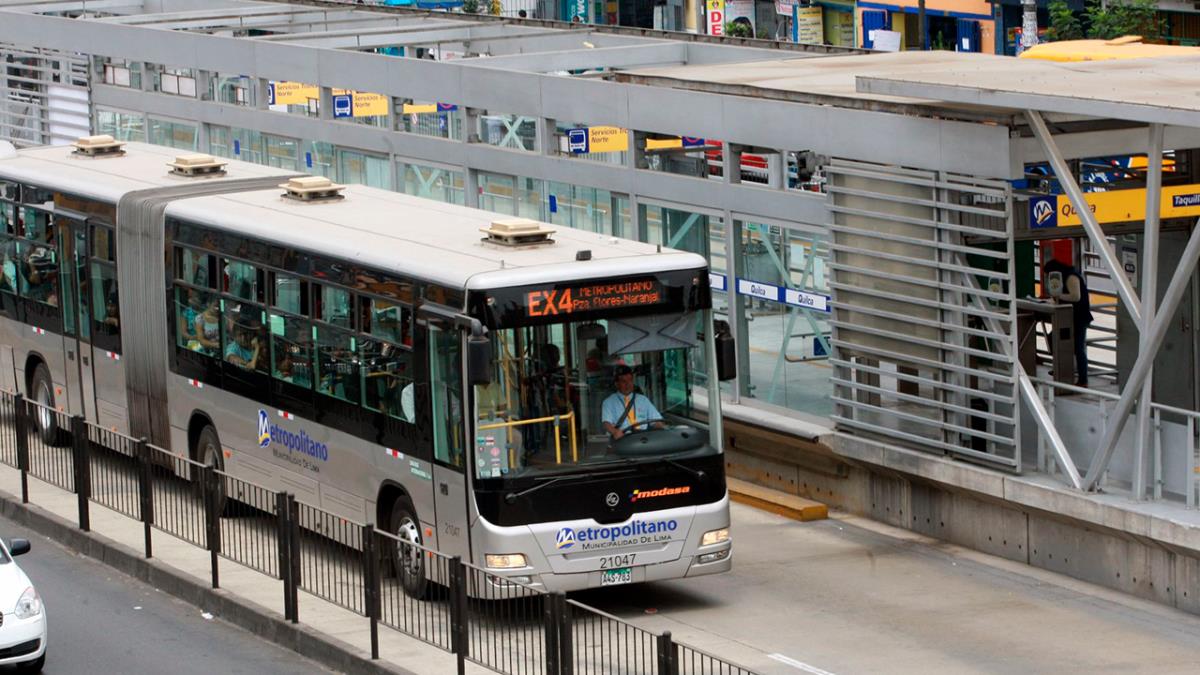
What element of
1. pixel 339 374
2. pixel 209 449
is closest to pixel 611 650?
pixel 339 374

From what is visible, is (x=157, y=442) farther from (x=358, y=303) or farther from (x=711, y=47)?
(x=711, y=47)

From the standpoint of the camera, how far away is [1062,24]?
50281 mm

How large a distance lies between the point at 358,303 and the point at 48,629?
3.36 meters

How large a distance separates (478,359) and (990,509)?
5394mm

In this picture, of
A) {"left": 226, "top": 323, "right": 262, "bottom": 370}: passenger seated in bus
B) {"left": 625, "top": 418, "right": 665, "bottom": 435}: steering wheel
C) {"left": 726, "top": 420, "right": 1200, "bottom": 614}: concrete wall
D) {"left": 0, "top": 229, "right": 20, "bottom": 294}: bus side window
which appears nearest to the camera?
{"left": 625, "top": 418, "right": 665, "bottom": 435}: steering wheel

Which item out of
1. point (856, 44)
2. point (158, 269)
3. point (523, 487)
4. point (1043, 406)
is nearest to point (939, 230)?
point (1043, 406)

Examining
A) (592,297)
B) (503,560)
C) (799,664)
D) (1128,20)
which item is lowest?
(799,664)

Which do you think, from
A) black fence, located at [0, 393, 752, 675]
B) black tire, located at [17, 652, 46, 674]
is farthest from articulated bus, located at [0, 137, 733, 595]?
black tire, located at [17, 652, 46, 674]

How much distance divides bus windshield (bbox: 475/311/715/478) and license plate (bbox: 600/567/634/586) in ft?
2.65

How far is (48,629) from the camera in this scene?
1520 centimetres

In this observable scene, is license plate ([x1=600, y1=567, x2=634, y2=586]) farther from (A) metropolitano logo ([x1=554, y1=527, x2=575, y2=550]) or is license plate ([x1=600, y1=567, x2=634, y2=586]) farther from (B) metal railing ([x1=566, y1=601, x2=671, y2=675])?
(B) metal railing ([x1=566, y1=601, x2=671, y2=675])

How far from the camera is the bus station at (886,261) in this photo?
50.4 ft

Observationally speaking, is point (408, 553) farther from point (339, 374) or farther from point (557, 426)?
point (339, 374)

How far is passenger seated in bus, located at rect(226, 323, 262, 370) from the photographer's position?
17.8m
